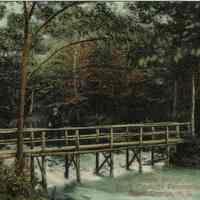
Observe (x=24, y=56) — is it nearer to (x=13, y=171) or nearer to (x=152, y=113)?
(x=13, y=171)

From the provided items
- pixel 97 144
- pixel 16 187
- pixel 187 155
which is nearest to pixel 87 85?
pixel 187 155

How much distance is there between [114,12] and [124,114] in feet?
48.8

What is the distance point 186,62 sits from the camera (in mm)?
26828

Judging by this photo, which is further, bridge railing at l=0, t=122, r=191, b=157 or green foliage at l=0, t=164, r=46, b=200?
bridge railing at l=0, t=122, r=191, b=157

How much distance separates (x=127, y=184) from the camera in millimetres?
18016

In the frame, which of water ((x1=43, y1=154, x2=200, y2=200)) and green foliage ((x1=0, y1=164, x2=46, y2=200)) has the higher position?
green foliage ((x1=0, y1=164, x2=46, y2=200))

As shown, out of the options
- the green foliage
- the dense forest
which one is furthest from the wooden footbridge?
the green foliage

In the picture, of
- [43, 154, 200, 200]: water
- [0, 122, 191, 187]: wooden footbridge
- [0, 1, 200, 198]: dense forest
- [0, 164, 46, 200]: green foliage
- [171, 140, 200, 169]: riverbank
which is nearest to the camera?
[0, 164, 46, 200]: green foliage

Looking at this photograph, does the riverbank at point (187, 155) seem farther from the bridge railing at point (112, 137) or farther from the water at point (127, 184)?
the water at point (127, 184)

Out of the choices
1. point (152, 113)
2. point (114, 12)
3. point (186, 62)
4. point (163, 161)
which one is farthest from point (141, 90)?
point (114, 12)

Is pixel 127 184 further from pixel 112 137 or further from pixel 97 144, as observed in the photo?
pixel 112 137

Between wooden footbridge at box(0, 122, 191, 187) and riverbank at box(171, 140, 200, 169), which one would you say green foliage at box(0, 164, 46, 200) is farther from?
riverbank at box(171, 140, 200, 169)

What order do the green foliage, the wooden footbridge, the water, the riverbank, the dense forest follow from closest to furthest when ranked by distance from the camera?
the green foliage
the water
the wooden footbridge
the riverbank
the dense forest

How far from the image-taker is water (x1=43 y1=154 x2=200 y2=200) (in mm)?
15805
